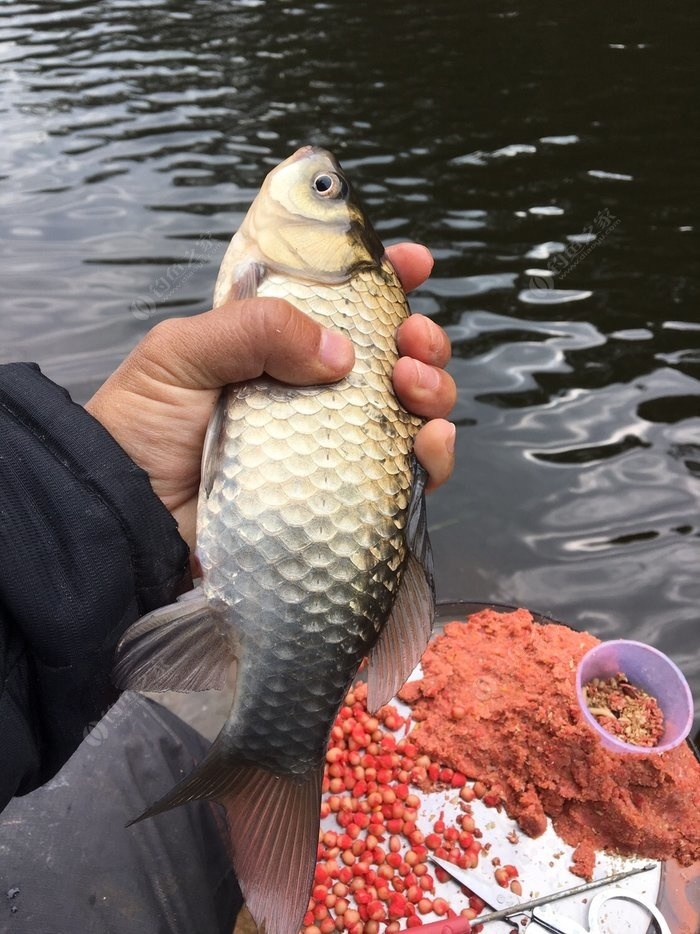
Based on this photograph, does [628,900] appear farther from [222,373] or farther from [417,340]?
[222,373]

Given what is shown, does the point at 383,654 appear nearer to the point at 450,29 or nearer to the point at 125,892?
the point at 125,892

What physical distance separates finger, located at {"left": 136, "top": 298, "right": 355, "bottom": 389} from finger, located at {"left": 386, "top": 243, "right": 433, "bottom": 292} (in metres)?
0.72

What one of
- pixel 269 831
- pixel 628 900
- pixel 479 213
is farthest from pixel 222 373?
pixel 479 213

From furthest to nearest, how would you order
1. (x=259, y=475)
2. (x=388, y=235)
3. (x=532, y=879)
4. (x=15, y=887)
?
(x=388, y=235)
(x=532, y=879)
(x=15, y=887)
(x=259, y=475)

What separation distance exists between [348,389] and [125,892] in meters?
1.79

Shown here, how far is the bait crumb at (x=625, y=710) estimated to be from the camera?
257 cm

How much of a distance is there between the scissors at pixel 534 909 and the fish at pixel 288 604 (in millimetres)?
1036

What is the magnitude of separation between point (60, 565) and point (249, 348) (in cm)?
66

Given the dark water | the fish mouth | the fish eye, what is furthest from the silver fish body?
the dark water

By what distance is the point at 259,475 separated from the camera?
5.27ft

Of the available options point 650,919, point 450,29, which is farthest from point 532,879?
point 450,29

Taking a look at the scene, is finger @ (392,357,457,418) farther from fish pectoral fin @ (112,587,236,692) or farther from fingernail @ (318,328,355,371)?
fish pectoral fin @ (112,587,236,692)

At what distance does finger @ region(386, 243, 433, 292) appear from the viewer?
7.77ft

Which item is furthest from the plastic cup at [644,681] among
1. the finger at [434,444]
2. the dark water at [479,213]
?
the finger at [434,444]
